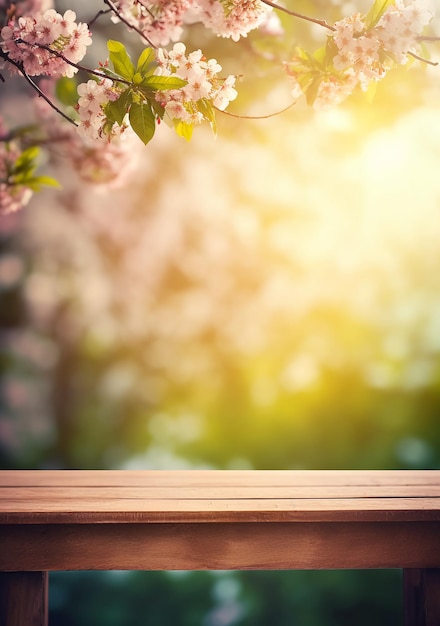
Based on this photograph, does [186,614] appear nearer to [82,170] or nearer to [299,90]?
[82,170]

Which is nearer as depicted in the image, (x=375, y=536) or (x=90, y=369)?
(x=375, y=536)

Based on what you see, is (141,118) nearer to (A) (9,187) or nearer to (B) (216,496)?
(B) (216,496)

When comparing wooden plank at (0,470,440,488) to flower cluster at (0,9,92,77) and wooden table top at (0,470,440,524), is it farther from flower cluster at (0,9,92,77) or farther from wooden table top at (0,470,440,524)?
flower cluster at (0,9,92,77)

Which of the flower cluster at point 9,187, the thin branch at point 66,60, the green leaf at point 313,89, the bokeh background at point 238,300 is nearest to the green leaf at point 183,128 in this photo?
the thin branch at point 66,60

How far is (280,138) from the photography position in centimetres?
355

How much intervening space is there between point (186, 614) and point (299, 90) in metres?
2.58

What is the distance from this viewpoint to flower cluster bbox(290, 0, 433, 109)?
103 cm

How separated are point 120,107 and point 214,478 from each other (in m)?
0.82

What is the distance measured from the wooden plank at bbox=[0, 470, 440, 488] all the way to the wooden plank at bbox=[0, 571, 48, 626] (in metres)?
0.25

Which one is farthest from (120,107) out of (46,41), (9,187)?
(9,187)

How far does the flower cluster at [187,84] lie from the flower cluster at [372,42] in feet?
0.68

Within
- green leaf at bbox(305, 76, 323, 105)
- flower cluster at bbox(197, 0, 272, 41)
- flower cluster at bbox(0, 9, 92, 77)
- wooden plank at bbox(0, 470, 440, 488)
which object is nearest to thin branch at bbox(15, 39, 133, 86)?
flower cluster at bbox(0, 9, 92, 77)

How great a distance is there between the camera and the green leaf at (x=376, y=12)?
103 centimetres

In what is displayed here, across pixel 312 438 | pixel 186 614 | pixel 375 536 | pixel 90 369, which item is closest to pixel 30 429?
pixel 90 369
